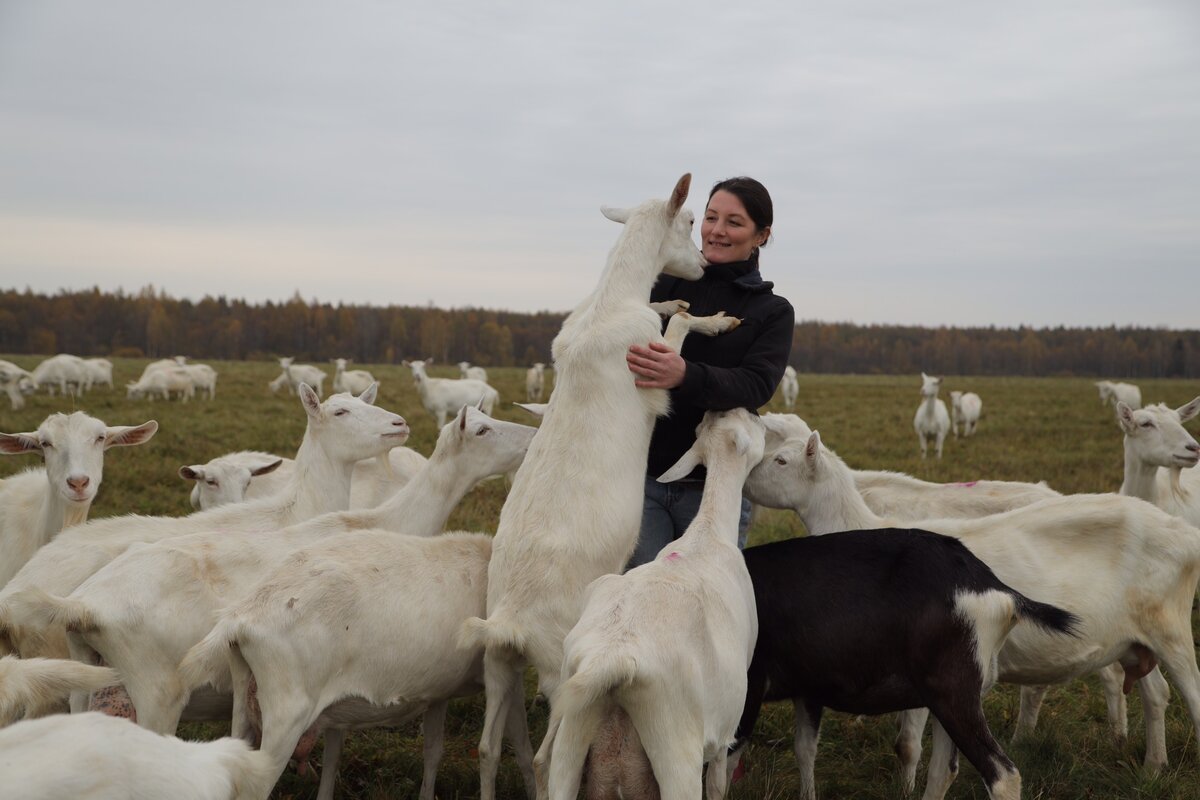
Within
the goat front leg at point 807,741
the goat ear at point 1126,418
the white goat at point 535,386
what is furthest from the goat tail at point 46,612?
the white goat at point 535,386

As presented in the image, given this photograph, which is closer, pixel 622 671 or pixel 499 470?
pixel 622 671

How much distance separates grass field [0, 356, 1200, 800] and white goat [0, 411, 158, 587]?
1845mm

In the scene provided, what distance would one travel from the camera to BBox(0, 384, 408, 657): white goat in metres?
4.46

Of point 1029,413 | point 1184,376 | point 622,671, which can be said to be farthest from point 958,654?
point 1184,376

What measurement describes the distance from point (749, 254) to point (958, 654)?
7.66 feet

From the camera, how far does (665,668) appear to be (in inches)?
135

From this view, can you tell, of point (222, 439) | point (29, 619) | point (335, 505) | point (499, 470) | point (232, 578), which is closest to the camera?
point (29, 619)

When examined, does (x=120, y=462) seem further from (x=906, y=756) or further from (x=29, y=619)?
(x=906, y=756)

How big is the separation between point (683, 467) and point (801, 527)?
6639 mm

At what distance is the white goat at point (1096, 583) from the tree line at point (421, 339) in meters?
Result: 89.7

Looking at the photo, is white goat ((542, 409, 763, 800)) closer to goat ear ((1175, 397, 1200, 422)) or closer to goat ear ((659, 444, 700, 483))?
goat ear ((659, 444, 700, 483))

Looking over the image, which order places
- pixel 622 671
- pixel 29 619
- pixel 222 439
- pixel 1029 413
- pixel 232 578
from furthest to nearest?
1. pixel 1029 413
2. pixel 222 439
3. pixel 232 578
4. pixel 29 619
5. pixel 622 671

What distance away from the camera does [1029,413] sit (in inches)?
1224

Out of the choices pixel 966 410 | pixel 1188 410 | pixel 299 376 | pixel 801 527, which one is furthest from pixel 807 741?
pixel 299 376
